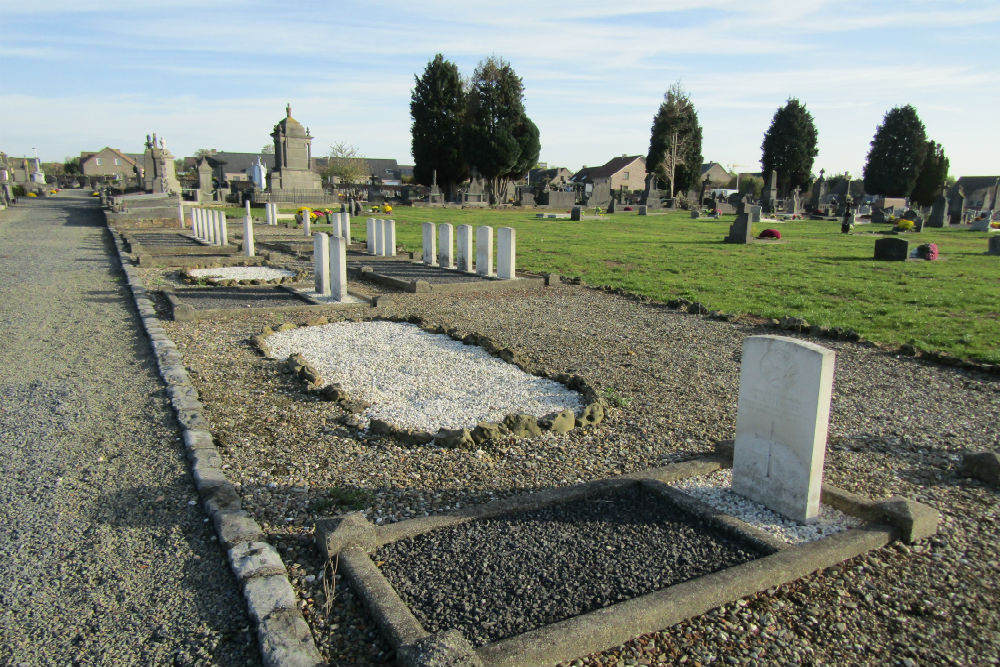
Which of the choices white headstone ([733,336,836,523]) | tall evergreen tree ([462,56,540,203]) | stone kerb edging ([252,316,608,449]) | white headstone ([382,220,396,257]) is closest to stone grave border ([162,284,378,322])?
stone kerb edging ([252,316,608,449])

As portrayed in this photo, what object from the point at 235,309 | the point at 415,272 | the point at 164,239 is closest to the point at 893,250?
the point at 415,272

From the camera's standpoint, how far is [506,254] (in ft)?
41.2

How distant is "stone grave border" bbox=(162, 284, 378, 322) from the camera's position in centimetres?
880

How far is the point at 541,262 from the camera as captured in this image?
16000 mm

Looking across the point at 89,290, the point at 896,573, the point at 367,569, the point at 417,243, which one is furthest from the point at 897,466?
the point at 417,243

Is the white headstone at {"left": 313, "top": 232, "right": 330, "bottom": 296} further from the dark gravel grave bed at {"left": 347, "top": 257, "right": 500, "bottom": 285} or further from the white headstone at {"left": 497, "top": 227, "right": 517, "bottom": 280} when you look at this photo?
the white headstone at {"left": 497, "top": 227, "right": 517, "bottom": 280}

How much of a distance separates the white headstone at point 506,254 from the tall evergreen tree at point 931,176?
182 ft

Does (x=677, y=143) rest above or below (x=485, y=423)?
above

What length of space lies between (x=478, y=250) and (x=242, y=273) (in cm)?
489

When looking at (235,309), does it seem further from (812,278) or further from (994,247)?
(994,247)

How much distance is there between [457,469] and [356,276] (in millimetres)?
9712

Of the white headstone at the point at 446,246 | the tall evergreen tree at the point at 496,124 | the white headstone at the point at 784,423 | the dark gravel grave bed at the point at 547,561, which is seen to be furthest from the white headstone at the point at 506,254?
the tall evergreen tree at the point at 496,124

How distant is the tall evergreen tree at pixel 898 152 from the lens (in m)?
56.0

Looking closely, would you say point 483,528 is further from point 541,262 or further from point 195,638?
point 541,262
